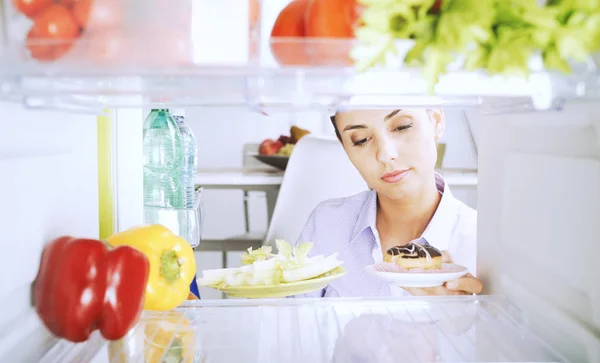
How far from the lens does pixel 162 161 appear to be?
215 cm

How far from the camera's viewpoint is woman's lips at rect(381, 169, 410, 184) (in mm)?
2586

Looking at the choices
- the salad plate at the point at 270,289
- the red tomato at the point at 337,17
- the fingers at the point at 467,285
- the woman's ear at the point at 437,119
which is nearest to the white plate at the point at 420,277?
the fingers at the point at 467,285

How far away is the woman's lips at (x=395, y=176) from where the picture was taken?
2.59m

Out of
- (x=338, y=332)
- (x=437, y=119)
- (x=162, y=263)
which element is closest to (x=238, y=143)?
(x=437, y=119)

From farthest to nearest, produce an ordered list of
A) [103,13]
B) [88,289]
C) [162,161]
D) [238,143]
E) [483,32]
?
[238,143]
[162,161]
[88,289]
[103,13]
[483,32]

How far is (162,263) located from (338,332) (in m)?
0.30

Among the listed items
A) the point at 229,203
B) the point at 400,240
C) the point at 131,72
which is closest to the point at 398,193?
the point at 400,240

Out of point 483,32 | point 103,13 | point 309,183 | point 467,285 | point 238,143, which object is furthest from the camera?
point 238,143

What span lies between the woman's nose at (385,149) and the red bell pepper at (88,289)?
1.64 metres

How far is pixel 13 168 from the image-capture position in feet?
2.77

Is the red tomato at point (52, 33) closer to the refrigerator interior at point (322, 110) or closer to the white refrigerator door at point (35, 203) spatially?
the refrigerator interior at point (322, 110)

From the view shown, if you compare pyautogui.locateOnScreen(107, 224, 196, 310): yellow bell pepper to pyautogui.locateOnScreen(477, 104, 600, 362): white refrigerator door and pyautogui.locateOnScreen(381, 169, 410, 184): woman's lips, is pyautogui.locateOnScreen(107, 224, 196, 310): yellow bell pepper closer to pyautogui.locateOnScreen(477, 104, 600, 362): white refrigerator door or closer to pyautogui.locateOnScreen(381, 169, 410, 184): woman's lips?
pyautogui.locateOnScreen(477, 104, 600, 362): white refrigerator door

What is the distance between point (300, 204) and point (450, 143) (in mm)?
3161

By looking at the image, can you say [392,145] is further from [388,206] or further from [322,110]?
[322,110]
